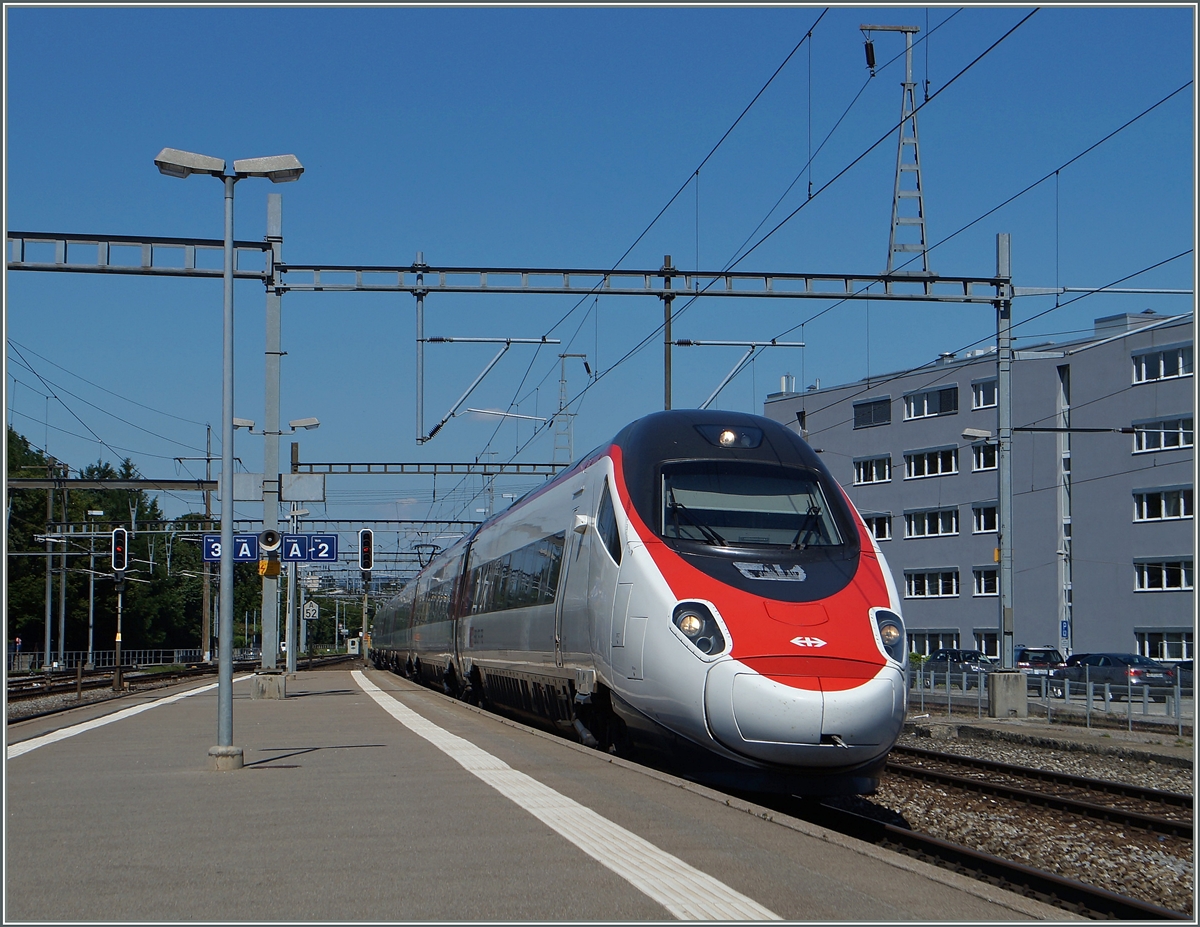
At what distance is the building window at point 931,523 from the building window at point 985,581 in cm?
236

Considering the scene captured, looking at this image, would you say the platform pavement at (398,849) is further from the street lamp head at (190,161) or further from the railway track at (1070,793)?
the street lamp head at (190,161)

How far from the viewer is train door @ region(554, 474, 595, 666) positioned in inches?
530

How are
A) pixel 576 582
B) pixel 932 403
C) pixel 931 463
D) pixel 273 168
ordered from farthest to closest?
pixel 931 463 < pixel 932 403 < pixel 273 168 < pixel 576 582

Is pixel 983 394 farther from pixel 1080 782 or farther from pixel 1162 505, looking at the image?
pixel 1080 782

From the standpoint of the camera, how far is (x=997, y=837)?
1141 cm

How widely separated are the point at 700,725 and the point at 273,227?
1667cm

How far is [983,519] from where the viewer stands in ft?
190

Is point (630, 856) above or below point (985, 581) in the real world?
Answer: below

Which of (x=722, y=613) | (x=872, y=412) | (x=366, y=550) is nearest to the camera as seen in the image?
(x=722, y=613)

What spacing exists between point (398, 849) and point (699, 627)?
11.4 ft

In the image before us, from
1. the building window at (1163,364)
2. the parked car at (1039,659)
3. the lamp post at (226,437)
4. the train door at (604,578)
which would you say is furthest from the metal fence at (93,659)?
the train door at (604,578)

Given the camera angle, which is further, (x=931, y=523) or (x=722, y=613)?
(x=931, y=523)

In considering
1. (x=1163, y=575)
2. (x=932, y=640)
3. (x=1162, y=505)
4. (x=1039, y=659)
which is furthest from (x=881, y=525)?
(x=1163, y=575)

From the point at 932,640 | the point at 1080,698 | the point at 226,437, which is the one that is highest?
the point at 226,437
